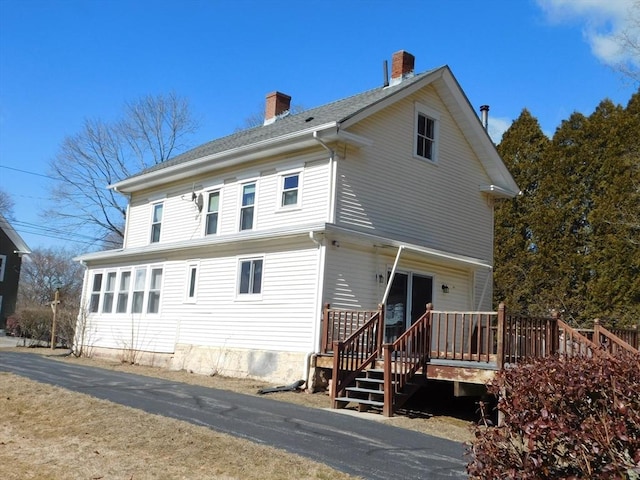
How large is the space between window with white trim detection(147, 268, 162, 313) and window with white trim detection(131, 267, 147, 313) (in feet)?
1.42

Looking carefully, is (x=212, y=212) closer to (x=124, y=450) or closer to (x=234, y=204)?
(x=234, y=204)

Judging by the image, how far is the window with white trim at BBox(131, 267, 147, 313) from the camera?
19.9m

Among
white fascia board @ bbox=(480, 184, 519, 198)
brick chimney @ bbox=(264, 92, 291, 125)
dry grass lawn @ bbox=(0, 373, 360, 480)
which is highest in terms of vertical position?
brick chimney @ bbox=(264, 92, 291, 125)

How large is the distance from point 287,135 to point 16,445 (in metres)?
9.81

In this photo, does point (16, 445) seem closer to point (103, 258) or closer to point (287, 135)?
point (287, 135)

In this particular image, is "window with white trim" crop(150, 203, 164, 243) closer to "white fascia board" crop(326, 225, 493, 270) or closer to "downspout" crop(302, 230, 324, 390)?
"downspout" crop(302, 230, 324, 390)

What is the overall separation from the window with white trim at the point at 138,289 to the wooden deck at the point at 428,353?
948 centimetres

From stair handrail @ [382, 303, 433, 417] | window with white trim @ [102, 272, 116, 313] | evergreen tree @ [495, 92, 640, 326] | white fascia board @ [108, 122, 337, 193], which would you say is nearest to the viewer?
stair handrail @ [382, 303, 433, 417]

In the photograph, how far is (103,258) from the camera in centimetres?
2145

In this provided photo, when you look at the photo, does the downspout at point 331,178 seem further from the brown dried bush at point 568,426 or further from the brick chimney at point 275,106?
the brown dried bush at point 568,426

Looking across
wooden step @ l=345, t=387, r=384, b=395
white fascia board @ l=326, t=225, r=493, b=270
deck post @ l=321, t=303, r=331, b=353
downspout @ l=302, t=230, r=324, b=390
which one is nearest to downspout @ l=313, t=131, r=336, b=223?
white fascia board @ l=326, t=225, r=493, b=270

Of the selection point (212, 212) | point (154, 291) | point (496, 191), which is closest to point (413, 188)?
point (496, 191)

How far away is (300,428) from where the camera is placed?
894 centimetres

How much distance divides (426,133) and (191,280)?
7.95 metres
